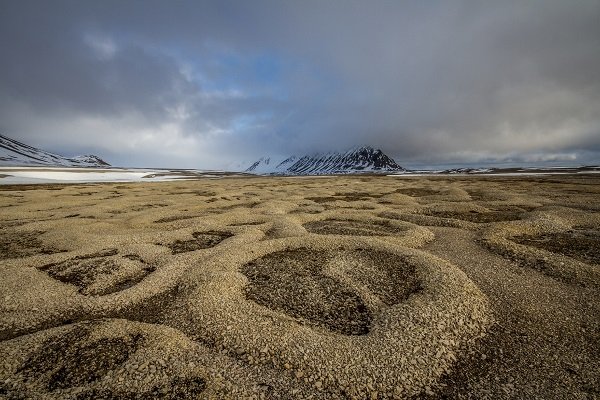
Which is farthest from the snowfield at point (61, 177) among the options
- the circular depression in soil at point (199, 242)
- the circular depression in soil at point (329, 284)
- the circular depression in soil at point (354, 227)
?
the circular depression in soil at point (329, 284)

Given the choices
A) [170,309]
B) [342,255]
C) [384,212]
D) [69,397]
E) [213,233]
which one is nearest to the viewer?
[69,397]

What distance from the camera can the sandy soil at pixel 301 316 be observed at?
6.11 meters

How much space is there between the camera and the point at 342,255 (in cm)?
1348

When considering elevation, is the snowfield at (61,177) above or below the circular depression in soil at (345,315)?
above

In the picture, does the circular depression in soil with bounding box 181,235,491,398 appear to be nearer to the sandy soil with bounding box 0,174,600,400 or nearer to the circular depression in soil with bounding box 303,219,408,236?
the sandy soil with bounding box 0,174,600,400

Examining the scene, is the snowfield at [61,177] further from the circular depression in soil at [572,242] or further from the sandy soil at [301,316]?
the circular depression in soil at [572,242]

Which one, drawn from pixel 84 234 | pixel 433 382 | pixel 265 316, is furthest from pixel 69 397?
pixel 84 234

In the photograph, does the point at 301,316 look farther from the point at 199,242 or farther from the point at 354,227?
the point at 354,227

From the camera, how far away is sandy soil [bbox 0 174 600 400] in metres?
6.11

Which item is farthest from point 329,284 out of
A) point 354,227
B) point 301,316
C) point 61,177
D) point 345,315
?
point 61,177

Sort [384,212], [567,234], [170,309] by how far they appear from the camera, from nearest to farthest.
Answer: [170,309]
[567,234]
[384,212]

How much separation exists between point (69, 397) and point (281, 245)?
10.0 meters

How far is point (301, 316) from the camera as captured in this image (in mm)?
8773

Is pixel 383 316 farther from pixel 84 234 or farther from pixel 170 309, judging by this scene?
pixel 84 234
